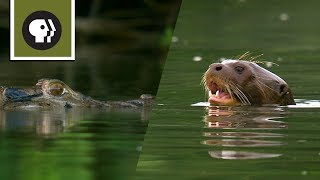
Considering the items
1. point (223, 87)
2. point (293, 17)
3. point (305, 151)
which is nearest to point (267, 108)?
point (223, 87)

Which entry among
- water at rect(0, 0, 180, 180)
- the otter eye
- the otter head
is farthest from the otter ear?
water at rect(0, 0, 180, 180)

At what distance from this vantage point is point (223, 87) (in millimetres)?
9117

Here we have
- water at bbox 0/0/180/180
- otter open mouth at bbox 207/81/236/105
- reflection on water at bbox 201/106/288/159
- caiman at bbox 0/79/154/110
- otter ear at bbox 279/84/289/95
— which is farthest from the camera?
otter ear at bbox 279/84/289/95

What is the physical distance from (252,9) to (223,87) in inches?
279

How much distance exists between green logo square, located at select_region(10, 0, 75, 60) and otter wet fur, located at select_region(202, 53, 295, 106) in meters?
1.70

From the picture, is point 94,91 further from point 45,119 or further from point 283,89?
point 283,89

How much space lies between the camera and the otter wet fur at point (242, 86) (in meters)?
9.08

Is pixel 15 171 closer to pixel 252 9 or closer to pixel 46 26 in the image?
pixel 46 26

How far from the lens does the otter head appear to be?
29.8 feet

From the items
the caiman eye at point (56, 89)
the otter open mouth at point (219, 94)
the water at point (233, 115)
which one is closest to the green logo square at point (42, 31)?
the caiman eye at point (56, 89)

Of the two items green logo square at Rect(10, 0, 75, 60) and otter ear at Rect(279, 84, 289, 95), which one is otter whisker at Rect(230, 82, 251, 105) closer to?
otter ear at Rect(279, 84, 289, 95)

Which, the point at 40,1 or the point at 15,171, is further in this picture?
the point at 40,1

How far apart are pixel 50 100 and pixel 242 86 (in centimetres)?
165

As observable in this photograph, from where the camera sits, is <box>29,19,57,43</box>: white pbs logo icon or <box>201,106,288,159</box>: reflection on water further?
<box>29,19,57,43</box>: white pbs logo icon
